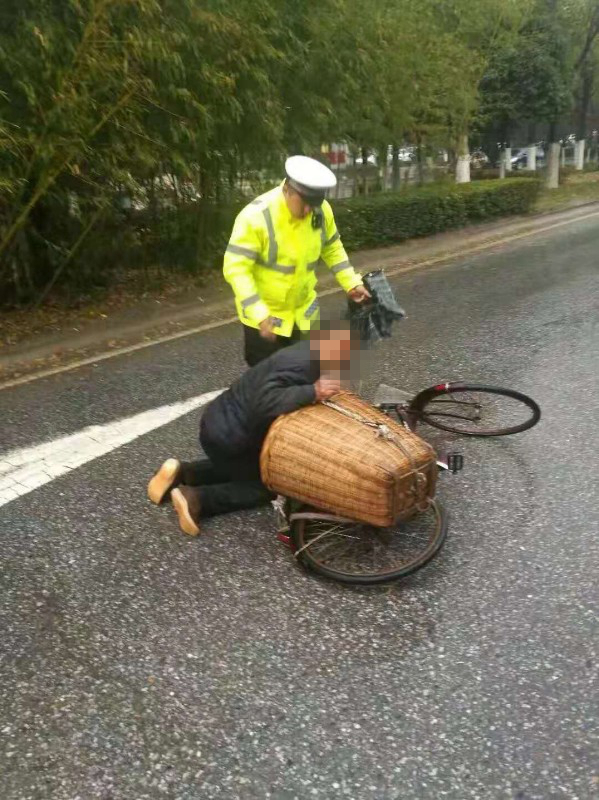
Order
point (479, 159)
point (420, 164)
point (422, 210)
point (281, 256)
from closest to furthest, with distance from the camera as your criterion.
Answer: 1. point (281, 256)
2. point (422, 210)
3. point (420, 164)
4. point (479, 159)

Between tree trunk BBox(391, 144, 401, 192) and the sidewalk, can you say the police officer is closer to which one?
the sidewalk

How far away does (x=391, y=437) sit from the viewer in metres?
3.36

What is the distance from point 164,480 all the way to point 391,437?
1.28 m

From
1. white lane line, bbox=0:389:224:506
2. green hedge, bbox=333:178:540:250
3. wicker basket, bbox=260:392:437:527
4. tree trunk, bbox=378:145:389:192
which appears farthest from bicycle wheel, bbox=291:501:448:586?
tree trunk, bbox=378:145:389:192

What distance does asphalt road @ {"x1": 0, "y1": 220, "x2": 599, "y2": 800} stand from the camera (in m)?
2.46

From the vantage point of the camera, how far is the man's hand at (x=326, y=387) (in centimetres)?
349

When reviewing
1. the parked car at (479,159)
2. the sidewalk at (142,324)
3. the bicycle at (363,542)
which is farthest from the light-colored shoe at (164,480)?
the parked car at (479,159)

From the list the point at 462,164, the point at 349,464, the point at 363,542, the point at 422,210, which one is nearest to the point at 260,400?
the point at 349,464

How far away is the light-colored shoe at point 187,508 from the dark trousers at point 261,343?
2.69 feet

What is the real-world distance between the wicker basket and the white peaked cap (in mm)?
983

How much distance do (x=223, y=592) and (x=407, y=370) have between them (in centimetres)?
322

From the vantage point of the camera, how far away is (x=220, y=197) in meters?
9.96

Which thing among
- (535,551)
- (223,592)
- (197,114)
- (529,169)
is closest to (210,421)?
(223,592)

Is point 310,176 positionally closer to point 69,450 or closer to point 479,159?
point 69,450
